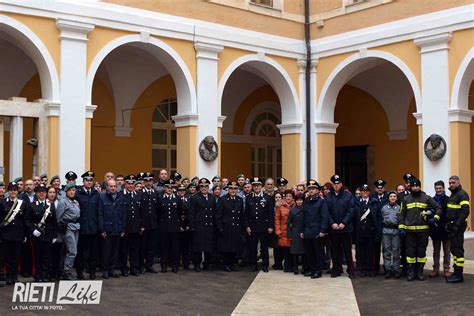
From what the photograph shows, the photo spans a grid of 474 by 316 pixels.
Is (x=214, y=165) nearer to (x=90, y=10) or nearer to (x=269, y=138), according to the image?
(x=90, y=10)

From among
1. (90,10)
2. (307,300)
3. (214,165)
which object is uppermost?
(90,10)

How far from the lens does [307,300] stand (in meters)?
8.79

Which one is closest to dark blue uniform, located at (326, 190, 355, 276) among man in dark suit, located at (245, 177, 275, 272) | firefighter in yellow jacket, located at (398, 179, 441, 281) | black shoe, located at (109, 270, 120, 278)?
firefighter in yellow jacket, located at (398, 179, 441, 281)

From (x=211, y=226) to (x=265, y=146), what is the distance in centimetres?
1071

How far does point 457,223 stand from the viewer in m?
9.78

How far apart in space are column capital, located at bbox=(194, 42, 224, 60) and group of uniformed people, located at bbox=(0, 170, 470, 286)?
4425 millimetres

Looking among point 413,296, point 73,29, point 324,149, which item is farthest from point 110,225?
point 324,149

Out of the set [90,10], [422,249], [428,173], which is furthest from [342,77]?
[422,249]

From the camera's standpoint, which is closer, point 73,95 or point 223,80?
point 73,95

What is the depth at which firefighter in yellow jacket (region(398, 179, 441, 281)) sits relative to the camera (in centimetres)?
1009

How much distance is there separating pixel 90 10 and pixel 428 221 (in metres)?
8.04

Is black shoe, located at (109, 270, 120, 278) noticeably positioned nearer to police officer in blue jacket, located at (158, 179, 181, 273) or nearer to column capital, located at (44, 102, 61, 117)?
police officer in blue jacket, located at (158, 179, 181, 273)

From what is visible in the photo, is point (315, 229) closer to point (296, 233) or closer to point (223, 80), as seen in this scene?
point (296, 233)

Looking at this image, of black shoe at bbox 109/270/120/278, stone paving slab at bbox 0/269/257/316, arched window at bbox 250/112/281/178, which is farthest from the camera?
arched window at bbox 250/112/281/178
